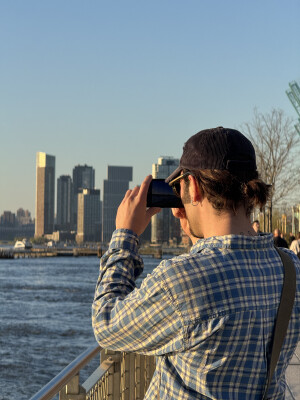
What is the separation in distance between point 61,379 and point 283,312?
1074mm

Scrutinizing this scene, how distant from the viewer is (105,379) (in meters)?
2.93

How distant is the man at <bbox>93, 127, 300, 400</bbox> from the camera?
131 centimetres

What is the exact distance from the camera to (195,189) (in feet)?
4.74

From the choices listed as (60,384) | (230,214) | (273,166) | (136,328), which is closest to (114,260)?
(136,328)

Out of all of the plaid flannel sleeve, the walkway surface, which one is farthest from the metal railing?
the walkway surface

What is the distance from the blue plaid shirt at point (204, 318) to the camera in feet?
4.28

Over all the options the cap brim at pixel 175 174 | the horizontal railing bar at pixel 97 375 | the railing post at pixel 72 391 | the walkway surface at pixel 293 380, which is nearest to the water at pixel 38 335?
the walkway surface at pixel 293 380

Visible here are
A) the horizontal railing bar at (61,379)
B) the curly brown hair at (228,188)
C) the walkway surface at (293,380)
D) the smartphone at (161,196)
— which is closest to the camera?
the curly brown hair at (228,188)

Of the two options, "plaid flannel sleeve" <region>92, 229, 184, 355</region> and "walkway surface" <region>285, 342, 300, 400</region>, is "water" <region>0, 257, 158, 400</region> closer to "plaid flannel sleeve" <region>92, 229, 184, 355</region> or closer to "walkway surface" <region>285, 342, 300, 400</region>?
"walkway surface" <region>285, 342, 300, 400</region>

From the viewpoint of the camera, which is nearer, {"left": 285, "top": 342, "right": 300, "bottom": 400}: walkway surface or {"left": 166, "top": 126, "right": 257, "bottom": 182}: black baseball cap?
{"left": 166, "top": 126, "right": 257, "bottom": 182}: black baseball cap

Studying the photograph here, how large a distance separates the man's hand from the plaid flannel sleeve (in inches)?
1.1

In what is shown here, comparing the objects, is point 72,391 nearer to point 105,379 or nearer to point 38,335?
point 105,379

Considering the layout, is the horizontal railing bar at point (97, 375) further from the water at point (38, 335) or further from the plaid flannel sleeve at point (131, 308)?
the water at point (38, 335)

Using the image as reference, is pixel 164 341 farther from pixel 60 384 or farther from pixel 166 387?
pixel 60 384
